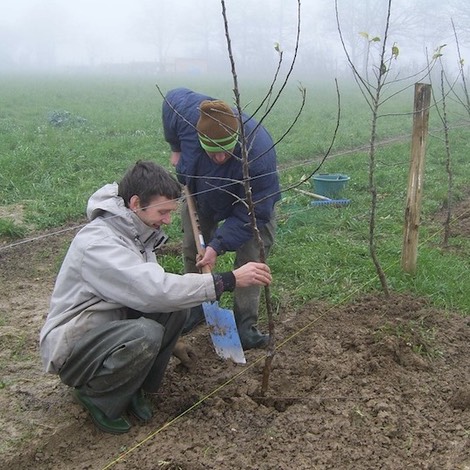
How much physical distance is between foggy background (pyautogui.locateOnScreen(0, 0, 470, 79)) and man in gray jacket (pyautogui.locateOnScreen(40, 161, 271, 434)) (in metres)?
39.8

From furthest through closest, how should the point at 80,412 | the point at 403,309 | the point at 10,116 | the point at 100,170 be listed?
the point at 10,116
the point at 100,170
the point at 403,309
the point at 80,412

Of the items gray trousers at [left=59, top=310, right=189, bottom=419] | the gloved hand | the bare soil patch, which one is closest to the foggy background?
the bare soil patch

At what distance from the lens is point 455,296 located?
13.7 feet

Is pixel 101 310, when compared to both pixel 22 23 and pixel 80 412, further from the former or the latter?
pixel 22 23

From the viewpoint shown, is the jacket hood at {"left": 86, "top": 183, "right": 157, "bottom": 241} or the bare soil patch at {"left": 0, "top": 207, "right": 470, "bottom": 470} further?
the jacket hood at {"left": 86, "top": 183, "right": 157, "bottom": 241}

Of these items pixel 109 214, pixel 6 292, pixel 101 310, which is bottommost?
pixel 6 292

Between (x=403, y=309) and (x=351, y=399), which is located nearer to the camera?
(x=351, y=399)

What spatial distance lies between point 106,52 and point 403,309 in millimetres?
119563

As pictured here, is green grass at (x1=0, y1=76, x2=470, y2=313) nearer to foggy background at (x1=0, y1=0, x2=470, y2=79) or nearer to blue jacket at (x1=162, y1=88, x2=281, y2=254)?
blue jacket at (x1=162, y1=88, x2=281, y2=254)

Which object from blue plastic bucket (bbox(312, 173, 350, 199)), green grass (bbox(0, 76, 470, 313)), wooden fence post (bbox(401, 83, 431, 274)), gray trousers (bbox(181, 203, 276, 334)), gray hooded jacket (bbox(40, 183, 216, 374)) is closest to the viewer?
gray hooded jacket (bbox(40, 183, 216, 374))

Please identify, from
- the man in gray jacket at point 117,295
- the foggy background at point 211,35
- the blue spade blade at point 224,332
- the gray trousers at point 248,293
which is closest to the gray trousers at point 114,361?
the man in gray jacket at point 117,295

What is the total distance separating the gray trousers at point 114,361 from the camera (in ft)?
8.40

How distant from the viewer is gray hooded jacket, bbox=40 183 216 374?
252 cm

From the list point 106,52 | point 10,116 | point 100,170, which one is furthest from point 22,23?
point 100,170
